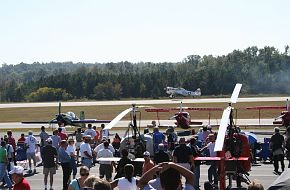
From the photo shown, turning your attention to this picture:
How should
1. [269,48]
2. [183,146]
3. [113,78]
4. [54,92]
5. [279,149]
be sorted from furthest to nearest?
1. [269,48]
2. [113,78]
3. [54,92]
4. [279,149]
5. [183,146]

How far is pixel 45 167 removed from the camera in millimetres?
15086

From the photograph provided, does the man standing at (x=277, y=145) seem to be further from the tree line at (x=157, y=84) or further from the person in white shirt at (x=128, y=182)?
the tree line at (x=157, y=84)

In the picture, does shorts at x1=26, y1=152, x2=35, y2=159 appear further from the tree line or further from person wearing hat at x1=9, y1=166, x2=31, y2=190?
the tree line

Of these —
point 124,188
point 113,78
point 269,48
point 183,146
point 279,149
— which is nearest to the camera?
point 124,188

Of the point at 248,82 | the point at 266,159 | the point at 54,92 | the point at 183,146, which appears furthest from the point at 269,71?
the point at 183,146

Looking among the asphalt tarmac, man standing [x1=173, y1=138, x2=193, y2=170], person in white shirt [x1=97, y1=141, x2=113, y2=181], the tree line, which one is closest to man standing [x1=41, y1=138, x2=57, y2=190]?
the asphalt tarmac

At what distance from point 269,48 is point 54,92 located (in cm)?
6093

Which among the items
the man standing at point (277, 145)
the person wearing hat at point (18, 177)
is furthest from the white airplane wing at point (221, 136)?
the man standing at point (277, 145)

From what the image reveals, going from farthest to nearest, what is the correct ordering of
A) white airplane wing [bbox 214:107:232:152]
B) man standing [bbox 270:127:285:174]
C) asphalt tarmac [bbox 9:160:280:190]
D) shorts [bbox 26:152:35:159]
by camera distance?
shorts [bbox 26:152:35:159], man standing [bbox 270:127:285:174], asphalt tarmac [bbox 9:160:280:190], white airplane wing [bbox 214:107:232:152]

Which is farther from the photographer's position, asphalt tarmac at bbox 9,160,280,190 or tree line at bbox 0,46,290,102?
tree line at bbox 0,46,290,102

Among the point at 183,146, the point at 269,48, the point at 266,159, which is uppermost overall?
the point at 269,48

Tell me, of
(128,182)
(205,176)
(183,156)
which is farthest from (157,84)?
(128,182)

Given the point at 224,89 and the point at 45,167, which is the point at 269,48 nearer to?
the point at 224,89

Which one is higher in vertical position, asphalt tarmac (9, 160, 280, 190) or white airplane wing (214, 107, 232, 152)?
white airplane wing (214, 107, 232, 152)
